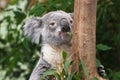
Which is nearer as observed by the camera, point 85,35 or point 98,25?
point 85,35

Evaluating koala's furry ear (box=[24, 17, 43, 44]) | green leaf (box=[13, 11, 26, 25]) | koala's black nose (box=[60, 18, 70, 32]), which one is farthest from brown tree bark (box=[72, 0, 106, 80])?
green leaf (box=[13, 11, 26, 25])

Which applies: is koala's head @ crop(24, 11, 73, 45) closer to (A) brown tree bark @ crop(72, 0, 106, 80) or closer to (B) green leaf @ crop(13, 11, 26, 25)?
(A) brown tree bark @ crop(72, 0, 106, 80)

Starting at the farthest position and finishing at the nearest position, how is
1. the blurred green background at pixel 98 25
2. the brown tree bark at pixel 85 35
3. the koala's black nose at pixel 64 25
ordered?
the blurred green background at pixel 98 25, the koala's black nose at pixel 64 25, the brown tree bark at pixel 85 35

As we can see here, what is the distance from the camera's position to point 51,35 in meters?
3.72

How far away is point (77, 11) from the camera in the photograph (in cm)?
297

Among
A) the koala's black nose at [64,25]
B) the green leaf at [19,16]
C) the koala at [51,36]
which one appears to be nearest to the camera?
the koala's black nose at [64,25]

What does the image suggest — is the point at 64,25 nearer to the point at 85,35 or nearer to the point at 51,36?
the point at 51,36

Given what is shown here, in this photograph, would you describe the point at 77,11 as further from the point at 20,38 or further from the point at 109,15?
the point at 20,38

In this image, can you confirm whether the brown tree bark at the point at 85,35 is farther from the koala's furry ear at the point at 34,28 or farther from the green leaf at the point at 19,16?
the green leaf at the point at 19,16

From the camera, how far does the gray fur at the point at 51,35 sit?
3.55m

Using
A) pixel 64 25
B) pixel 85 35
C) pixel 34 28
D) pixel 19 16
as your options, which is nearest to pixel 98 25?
pixel 19 16

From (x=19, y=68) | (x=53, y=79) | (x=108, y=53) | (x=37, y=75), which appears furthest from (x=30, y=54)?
(x=53, y=79)

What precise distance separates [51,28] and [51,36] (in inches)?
2.5

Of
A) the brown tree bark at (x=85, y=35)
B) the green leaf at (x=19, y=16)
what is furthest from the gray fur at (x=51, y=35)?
the green leaf at (x=19, y=16)
